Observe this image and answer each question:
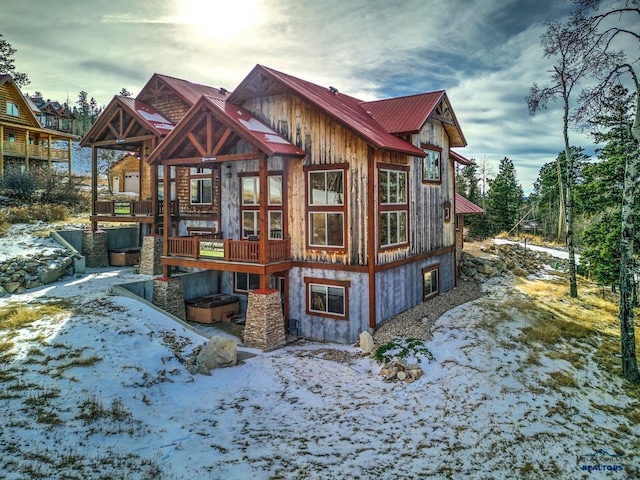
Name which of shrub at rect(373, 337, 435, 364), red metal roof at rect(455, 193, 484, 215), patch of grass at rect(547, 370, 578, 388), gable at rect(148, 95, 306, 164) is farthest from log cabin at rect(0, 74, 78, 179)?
patch of grass at rect(547, 370, 578, 388)

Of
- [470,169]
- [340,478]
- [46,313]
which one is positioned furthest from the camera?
[470,169]

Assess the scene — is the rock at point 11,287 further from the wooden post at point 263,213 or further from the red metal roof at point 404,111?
the red metal roof at point 404,111

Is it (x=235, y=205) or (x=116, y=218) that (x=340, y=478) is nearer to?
(x=235, y=205)

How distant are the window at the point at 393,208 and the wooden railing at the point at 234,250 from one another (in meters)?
3.82

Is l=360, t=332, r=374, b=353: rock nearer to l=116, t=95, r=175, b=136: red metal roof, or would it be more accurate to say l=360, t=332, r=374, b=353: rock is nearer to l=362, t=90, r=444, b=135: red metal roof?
l=362, t=90, r=444, b=135: red metal roof

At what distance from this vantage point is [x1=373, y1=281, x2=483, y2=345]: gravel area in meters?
15.1

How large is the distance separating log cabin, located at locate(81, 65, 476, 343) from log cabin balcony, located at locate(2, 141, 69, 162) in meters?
26.0

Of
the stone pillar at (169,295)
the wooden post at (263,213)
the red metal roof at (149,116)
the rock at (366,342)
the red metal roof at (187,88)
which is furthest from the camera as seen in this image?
the red metal roof at (187,88)

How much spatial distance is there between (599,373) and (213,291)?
15483 millimetres

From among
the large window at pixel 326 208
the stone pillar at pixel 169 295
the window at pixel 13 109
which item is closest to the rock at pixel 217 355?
the large window at pixel 326 208

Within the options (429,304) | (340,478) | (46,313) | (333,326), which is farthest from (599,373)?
(46,313)

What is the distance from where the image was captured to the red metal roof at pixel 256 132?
1485 centimetres

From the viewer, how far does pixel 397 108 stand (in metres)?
20.0

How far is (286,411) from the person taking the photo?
1055cm
